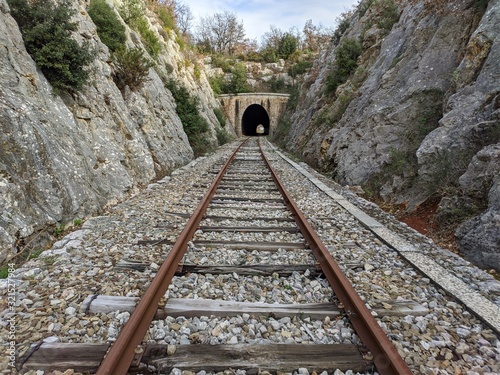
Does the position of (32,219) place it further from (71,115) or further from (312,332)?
(312,332)

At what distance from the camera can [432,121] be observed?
6.61m

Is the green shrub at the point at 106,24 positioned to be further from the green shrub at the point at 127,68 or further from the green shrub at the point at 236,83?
the green shrub at the point at 236,83

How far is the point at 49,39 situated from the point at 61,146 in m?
2.22

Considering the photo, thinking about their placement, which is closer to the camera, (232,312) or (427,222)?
(232,312)

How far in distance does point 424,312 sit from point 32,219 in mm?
4264

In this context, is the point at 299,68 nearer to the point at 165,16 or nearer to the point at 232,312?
the point at 165,16

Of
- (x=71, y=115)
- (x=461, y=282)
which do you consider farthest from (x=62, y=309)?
(x=71, y=115)

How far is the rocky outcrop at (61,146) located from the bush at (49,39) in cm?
22

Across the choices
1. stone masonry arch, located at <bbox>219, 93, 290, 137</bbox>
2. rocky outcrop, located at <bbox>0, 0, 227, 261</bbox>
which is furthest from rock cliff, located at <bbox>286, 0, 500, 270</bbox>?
stone masonry arch, located at <bbox>219, 93, 290, 137</bbox>

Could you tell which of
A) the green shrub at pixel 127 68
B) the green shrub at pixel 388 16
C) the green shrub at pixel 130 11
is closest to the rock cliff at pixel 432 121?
the green shrub at pixel 388 16

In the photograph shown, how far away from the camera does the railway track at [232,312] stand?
1.97 meters

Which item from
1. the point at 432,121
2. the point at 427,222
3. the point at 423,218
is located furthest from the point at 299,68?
the point at 427,222

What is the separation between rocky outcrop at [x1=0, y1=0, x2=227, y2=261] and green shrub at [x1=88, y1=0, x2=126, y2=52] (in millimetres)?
680

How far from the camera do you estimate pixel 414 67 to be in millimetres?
8164
